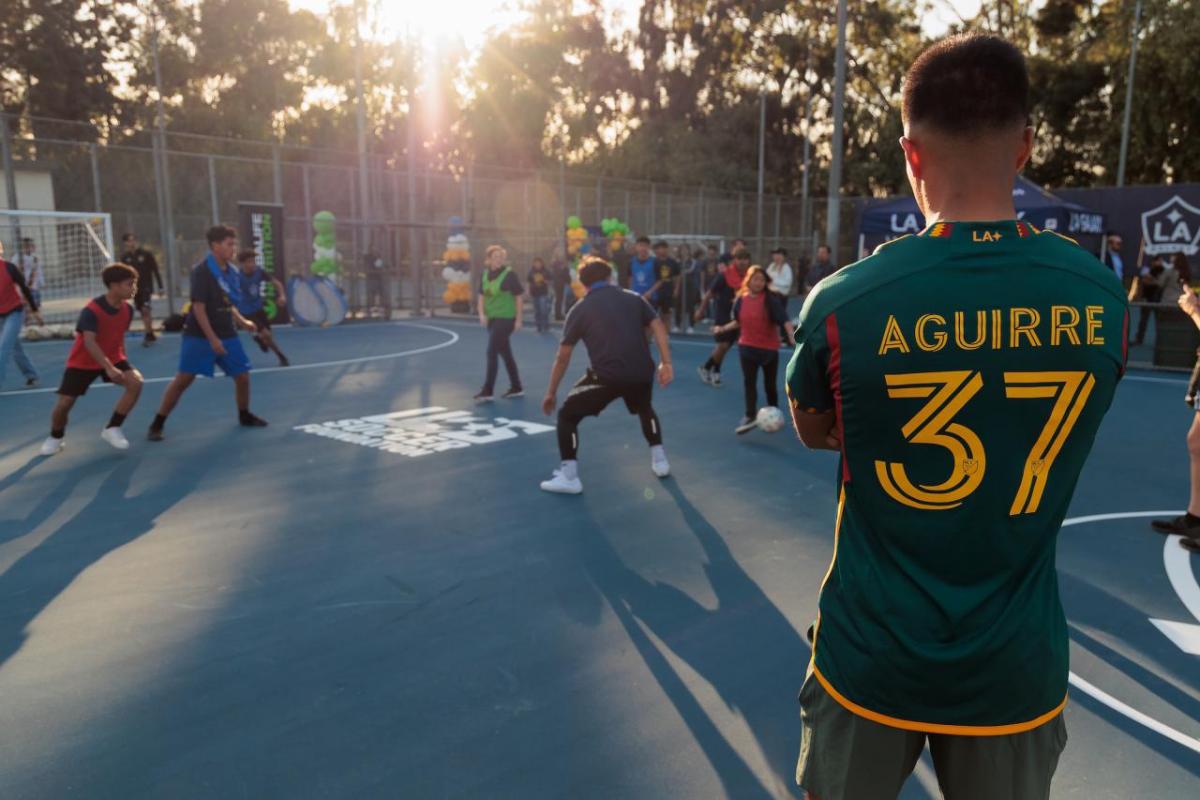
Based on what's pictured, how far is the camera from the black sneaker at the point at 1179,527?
5.74 meters

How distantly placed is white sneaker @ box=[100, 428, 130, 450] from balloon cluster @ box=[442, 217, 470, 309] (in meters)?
16.7

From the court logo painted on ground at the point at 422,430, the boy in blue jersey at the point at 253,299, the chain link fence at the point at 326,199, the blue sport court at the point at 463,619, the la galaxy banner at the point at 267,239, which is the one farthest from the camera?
the chain link fence at the point at 326,199

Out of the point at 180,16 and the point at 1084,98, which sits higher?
the point at 180,16

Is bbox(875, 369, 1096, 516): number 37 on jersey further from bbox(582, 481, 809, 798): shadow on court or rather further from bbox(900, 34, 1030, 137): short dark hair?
bbox(582, 481, 809, 798): shadow on court

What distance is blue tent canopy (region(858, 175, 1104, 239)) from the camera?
16359mm

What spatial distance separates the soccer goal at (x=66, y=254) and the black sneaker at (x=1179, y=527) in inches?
718

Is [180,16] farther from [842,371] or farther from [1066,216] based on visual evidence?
[842,371]

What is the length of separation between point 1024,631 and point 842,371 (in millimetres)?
571

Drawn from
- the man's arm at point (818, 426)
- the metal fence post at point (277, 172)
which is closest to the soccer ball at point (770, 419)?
the man's arm at point (818, 426)

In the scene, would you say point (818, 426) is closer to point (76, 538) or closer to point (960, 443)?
point (960, 443)

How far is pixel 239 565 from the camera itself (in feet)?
17.3

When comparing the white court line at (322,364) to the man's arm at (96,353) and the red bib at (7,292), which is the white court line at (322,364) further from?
the man's arm at (96,353)

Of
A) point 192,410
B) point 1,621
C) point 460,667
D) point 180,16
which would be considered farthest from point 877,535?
point 180,16

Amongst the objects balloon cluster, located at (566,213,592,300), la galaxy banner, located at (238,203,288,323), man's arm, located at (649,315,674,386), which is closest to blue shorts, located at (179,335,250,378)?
man's arm, located at (649,315,674,386)
